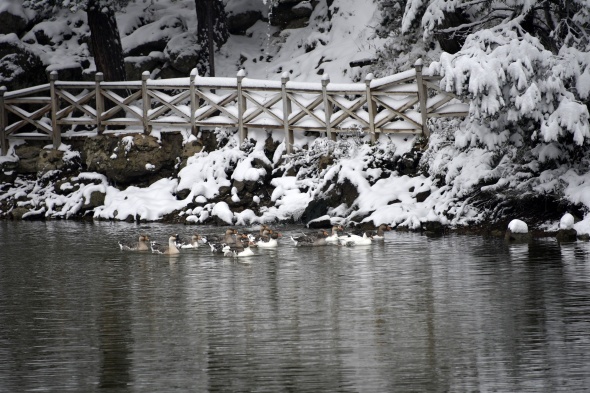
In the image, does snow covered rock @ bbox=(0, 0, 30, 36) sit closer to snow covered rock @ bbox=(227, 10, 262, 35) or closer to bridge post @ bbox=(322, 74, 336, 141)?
snow covered rock @ bbox=(227, 10, 262, 35)

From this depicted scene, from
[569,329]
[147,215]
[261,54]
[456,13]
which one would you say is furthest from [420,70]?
[569,329]

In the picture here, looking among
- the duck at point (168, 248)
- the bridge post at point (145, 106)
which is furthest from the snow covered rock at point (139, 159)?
the duck at point (168, 248)

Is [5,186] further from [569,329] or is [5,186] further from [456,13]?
[569,329]

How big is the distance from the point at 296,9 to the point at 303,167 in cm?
1150

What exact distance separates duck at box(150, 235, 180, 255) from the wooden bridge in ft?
27.1

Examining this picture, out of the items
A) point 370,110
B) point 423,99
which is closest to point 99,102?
point 370,110

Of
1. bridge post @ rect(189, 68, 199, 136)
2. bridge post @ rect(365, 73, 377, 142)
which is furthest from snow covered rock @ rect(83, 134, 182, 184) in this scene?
bridge post @ rect(365, 73, 377, 142)

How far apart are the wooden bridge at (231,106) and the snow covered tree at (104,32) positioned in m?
0.88

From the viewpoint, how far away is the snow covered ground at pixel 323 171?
25781 mm

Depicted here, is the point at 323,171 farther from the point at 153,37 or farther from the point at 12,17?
the point at 12,17

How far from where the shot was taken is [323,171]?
29.9 meters

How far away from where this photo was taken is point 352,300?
16.9m

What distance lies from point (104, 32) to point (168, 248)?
46.0ft

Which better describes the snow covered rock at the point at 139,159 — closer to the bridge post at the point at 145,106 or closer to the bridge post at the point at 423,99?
the bridge post at the point at 145,106
